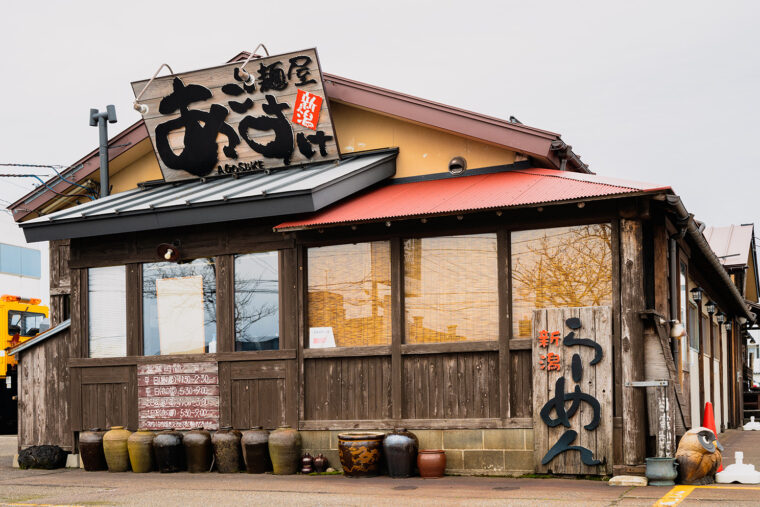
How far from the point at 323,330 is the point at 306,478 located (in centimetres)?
209

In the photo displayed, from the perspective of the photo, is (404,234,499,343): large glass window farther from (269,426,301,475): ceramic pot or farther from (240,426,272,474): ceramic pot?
(240,426,272,474): ceramic pot

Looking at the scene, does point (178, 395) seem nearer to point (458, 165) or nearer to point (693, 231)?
point (458, 165)

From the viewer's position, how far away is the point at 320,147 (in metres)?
13.9

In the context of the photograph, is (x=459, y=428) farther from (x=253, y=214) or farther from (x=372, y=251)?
(x=253, y=214)

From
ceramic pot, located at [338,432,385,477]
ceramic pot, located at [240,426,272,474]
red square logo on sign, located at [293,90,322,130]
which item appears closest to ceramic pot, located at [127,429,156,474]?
ceramic pot, located at [240,426,272,474]

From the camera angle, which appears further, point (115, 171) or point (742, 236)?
point (742, 236)

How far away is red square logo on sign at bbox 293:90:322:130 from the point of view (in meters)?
13.6

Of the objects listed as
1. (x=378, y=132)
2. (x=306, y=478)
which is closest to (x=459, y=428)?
(x=306, y=478)

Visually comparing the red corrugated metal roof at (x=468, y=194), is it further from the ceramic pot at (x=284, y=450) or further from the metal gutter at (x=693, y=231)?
the ceramic pot at (x=284, y=450)

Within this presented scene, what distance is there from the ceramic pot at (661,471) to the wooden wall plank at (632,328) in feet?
1.57

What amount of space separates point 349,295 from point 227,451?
2825mm

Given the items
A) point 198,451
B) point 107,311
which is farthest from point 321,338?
point 107,311

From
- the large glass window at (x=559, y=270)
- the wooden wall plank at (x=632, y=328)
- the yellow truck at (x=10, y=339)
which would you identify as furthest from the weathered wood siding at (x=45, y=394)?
the yellow truck at (x=10, y=339)

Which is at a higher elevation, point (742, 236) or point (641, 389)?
point (742, 236)
